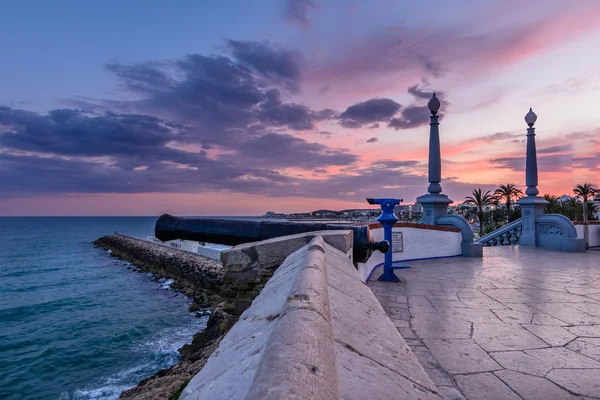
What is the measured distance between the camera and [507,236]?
1366 cm

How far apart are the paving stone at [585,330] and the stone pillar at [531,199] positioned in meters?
9.86

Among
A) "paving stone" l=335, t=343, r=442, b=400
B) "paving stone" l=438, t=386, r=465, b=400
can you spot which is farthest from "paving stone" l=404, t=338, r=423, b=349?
"paving stone" l=335, t=343, r=442, b=400

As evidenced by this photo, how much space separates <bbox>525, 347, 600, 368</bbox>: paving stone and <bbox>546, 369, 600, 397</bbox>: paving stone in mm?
97

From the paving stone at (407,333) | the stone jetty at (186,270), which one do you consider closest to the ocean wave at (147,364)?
the stone jetty at (186,270)

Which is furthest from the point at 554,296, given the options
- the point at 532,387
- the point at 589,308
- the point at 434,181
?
the point at 434,181

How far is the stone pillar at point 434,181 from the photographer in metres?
10.8

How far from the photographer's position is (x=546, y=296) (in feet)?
17.0

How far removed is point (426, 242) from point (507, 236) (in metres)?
6.60

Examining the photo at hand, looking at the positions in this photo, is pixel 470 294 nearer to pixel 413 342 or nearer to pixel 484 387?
pixel 413 342

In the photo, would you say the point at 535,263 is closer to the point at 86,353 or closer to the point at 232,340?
the point at 232,340

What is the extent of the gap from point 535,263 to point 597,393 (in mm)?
7198

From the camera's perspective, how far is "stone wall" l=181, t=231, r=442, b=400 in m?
0.77

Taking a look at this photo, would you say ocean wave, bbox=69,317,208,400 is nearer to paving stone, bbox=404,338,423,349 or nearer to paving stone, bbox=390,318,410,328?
paving stone, bbox=390,318,410,328

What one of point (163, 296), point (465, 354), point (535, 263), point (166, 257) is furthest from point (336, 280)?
point (166, 257)
